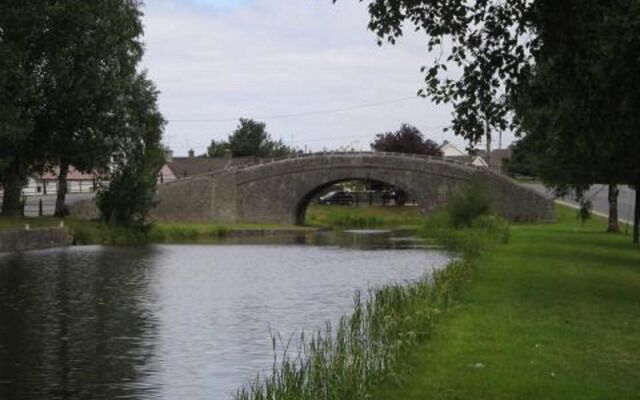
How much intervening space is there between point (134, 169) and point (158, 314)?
39.6 m

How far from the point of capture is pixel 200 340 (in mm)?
20781

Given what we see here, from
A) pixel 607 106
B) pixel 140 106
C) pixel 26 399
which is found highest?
pixel 140 106

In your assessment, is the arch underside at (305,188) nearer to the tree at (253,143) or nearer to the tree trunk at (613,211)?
the tree trunk at (613,211)

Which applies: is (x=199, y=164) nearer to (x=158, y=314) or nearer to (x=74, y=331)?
(x=158, y=314)

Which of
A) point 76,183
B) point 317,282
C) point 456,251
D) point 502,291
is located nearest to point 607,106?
point 502,291

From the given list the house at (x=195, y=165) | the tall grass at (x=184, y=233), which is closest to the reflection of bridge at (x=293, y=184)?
the tall grass at (x=184, y=233)

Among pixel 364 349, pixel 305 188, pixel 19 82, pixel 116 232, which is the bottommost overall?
pixel 364 349

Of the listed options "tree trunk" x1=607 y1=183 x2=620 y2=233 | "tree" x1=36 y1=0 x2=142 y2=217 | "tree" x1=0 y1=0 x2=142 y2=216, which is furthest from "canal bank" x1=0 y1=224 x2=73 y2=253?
"tree trunk" x1=607 y1=183 x2=620 y2=233

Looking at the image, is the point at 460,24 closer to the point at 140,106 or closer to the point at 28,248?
the point at 28,248

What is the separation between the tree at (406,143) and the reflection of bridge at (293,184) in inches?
1004

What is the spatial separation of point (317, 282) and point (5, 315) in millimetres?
12471

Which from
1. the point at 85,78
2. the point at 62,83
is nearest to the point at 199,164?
the point at 85,78

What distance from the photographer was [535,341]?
16250mm

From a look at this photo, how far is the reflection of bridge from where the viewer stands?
3666 inches
